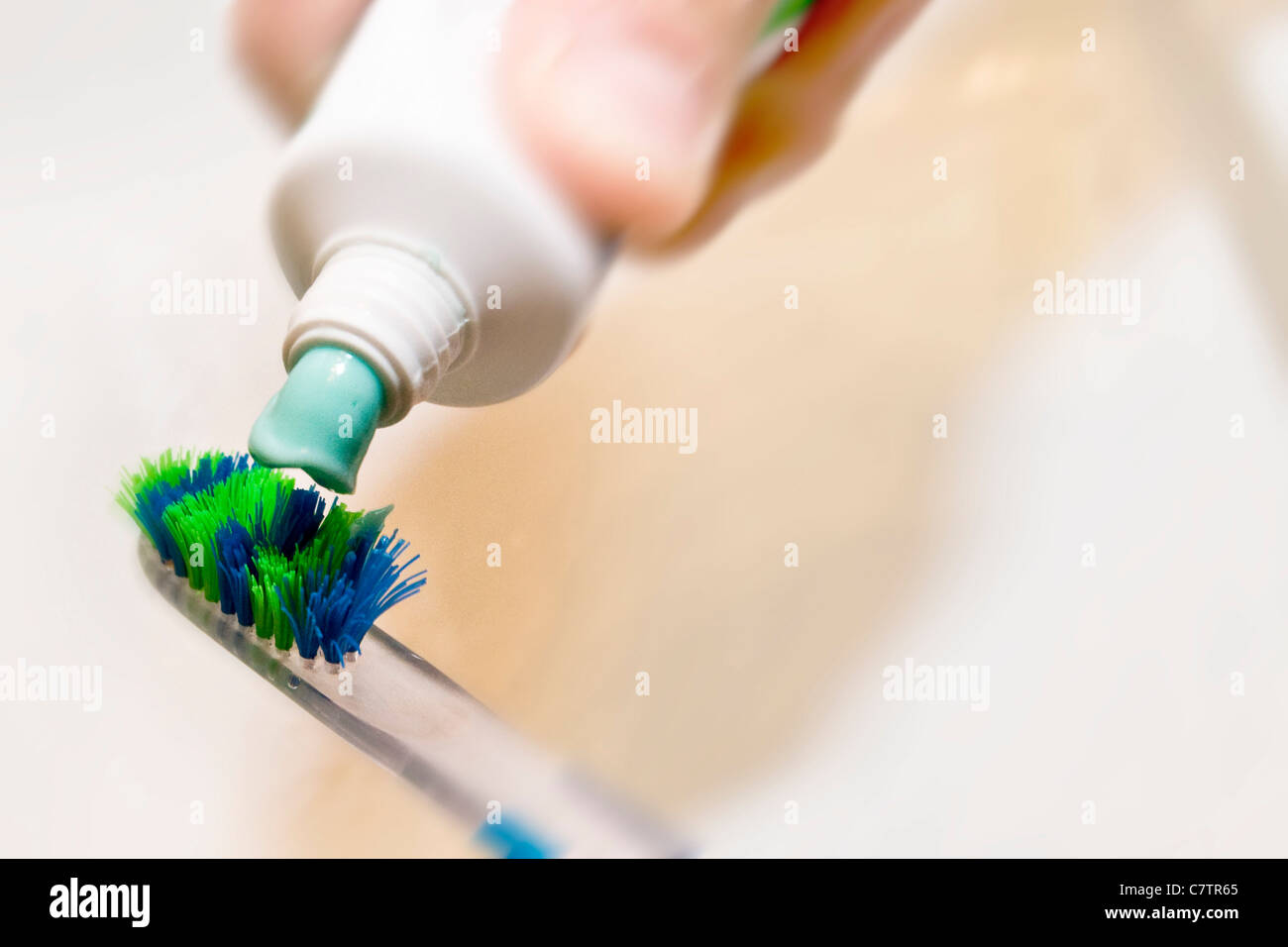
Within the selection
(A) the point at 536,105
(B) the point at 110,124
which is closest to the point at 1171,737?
(A) the point at 536,105

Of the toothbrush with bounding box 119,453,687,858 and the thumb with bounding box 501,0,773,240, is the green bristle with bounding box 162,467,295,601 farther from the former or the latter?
the thumb with bounding box 501,0,773,240

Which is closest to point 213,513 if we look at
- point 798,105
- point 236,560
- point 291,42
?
point 236,560

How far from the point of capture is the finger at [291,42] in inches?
14.0

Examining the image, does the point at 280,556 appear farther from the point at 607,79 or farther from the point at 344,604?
the point at 607,79

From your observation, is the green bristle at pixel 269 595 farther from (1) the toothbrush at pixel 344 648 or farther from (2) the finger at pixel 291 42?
(2) the finger at pixel 291 42

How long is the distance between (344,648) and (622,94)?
7.9 inches

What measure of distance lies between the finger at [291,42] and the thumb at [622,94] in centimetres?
7

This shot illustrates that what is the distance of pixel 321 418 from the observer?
0.31 m

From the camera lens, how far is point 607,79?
1.08 ft

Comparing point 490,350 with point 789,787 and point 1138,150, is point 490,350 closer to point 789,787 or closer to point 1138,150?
point 789,787

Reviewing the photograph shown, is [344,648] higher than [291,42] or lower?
lower

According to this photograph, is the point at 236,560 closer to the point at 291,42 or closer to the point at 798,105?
the point at 291,42

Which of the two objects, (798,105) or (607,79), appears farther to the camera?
(798,105)

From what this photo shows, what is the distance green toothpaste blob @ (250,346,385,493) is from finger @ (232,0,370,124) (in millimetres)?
110
